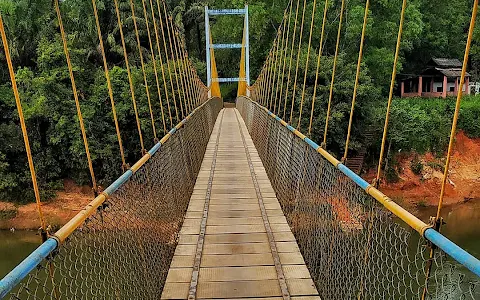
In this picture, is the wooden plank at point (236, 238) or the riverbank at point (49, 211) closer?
the wooden plank at point (236, 238)

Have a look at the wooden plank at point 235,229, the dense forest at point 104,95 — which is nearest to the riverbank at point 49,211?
the dense forest at point 104,95

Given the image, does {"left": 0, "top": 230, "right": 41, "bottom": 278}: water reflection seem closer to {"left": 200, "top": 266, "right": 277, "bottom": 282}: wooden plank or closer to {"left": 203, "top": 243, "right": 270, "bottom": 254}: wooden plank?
{"left": 203, "top": 243, "right": 270, "bottom": 254}: wooden plank

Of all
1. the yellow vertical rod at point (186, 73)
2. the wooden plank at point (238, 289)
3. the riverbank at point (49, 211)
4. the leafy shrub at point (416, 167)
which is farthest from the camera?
the leafy shrub at point (416, 167)

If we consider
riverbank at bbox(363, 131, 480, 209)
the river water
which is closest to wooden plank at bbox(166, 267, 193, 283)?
the river water

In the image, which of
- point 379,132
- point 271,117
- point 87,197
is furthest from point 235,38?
point 271,117

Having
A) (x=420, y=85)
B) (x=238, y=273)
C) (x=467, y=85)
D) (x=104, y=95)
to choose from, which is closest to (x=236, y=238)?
(x=238, y=273)

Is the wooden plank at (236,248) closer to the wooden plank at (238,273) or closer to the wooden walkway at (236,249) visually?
the wooden walkway at (236,249)

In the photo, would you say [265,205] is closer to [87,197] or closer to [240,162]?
[240,162]
